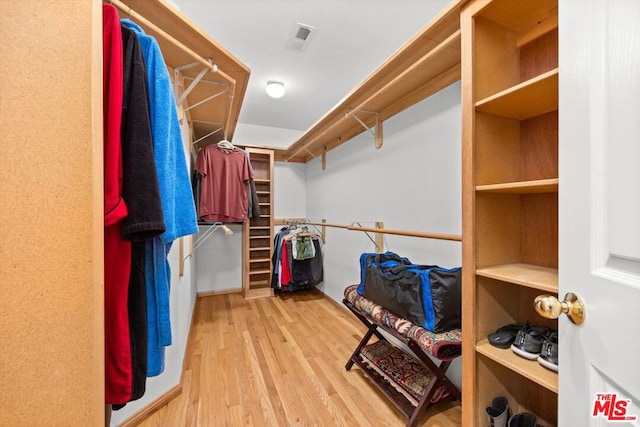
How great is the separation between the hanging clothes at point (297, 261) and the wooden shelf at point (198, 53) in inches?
65.6

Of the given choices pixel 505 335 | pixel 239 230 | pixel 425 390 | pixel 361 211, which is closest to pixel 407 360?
pixel 425 390

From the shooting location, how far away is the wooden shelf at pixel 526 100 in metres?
0.86

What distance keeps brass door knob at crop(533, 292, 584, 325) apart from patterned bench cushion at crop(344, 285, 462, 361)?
2.43 feet

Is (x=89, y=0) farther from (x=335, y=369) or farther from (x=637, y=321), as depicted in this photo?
(x=335, y=369)

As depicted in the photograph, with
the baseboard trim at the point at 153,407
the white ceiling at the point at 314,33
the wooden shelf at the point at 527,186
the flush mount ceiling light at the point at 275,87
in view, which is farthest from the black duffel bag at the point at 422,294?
the flush mount ceiling light at the point at 275,87

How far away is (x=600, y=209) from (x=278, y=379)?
6.26 feet

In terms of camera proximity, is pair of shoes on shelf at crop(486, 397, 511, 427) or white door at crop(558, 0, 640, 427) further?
pair of shoes on shelf at crop(486, 397, 511, 427)

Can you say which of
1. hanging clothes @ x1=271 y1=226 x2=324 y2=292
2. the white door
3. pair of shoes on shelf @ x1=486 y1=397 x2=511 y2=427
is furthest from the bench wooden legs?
hanging clothes @ x1=271 y1=226 x2=324 y2=292

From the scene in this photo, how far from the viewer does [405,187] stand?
6.70 ft

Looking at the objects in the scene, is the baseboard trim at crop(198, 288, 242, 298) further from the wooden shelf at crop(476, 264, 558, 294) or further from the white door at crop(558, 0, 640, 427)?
the white door at crop(558, 0, 640, 427)

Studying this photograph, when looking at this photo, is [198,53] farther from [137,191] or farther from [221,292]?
[221,292]

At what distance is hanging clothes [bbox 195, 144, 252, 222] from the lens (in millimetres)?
2748

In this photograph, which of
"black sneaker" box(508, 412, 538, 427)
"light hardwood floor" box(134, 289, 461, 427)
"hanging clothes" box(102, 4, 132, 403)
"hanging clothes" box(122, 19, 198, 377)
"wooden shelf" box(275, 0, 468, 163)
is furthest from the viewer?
"light hardwood floor" box(134, 289, 461, 427)

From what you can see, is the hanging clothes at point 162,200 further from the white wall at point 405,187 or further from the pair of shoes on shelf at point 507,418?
the white wall at point 405,187
